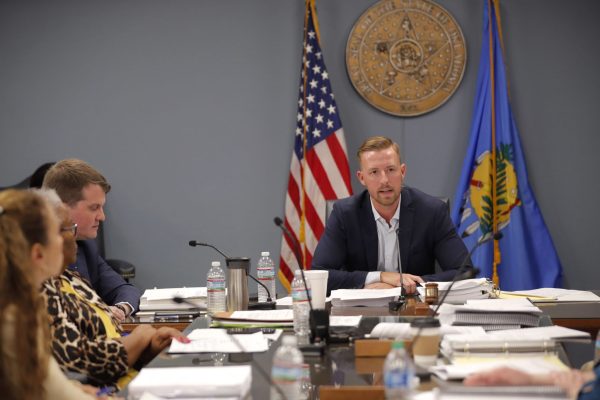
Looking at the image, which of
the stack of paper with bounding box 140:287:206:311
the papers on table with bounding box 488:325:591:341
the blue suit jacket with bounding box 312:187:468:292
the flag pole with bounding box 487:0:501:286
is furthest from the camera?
the flag pole with bounding box 487:0:501:286

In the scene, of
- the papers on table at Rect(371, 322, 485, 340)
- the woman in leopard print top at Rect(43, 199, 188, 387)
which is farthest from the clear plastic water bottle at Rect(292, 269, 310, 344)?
the woman in leopard print top at Rect(43, 199, 188, 387)

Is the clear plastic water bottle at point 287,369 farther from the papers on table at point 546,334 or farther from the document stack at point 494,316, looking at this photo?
the document stack at point 494,316

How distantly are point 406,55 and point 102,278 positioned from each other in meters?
2.74

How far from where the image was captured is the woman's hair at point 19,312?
1.49m

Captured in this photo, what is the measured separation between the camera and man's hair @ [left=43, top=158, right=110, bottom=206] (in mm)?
2943

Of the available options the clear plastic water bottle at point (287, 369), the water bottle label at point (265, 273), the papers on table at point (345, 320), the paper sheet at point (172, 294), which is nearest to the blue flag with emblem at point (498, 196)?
the water bottle label at point (265, 273)

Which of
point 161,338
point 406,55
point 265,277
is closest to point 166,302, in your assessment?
point 265,277

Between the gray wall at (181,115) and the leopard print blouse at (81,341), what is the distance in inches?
117

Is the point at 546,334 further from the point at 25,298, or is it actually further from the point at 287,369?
the point at 25,298

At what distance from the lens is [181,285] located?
17.8ft

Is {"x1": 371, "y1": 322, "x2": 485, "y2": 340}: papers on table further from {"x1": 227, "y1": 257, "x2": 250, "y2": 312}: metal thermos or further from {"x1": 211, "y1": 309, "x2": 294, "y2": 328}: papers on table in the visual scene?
{"x1": 227, "y1": 257, "x2": 250, "y2": 312}: metal thermos

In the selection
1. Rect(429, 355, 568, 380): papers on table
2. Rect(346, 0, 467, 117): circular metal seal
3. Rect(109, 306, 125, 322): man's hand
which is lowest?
Rect(109, 306, 125, 322): man's hand

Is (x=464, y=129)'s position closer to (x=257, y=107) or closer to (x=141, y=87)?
(x=257, y=107)

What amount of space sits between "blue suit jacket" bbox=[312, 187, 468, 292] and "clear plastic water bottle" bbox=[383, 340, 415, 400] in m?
2.21
